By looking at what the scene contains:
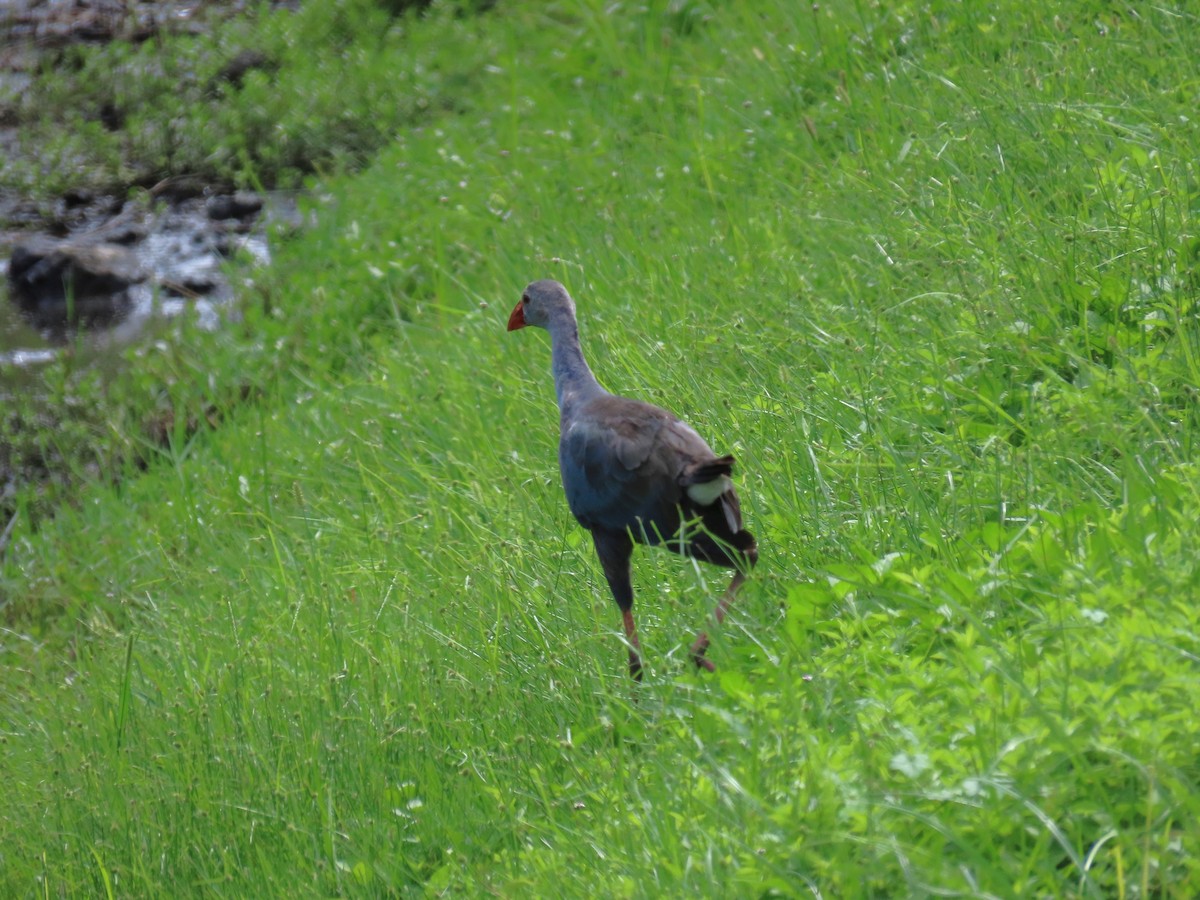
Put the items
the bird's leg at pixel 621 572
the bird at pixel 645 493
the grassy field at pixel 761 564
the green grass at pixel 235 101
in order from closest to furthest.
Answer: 1. the grassy field at pixel 761 564
2. the bird at pixel 645 493
3. the bird's leg at pixel 621 572
4. the green grass at pixel 235 101

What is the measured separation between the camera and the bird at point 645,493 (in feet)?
11.8

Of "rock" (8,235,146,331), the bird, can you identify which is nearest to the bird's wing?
the bird

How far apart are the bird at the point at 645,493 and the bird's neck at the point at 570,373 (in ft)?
0.16

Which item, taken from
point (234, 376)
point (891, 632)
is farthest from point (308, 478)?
point (891, 632)

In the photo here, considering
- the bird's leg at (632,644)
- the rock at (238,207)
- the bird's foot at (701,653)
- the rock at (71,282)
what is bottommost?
the rock at (71,282)

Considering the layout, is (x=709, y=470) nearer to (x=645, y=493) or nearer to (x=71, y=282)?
(x=645, y=493)

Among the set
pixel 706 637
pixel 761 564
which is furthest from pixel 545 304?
pixel 706 637

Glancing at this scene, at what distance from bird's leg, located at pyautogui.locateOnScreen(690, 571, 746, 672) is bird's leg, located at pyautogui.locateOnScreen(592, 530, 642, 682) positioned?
0.69ft

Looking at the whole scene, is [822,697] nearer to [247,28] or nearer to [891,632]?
[891,632]

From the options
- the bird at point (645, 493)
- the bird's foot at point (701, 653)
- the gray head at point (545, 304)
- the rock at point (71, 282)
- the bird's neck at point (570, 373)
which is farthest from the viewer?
the rock at point (71, 282)

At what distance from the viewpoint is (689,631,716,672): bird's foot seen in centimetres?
347

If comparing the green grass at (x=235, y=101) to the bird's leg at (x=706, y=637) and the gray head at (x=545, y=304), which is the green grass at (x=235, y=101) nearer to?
the gray head at (x=545, y=304)

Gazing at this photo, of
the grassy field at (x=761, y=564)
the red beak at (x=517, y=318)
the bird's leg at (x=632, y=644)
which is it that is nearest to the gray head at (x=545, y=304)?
the red beak at (x=517, y=318)

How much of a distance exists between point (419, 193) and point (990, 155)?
5.39 m
